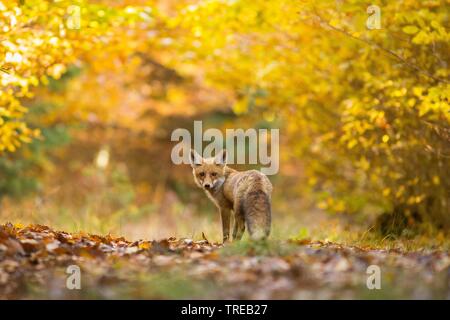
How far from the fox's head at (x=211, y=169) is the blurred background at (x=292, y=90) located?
2.46ft

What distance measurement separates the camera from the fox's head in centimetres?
855

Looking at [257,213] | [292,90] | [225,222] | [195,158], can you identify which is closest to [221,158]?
[195,158]

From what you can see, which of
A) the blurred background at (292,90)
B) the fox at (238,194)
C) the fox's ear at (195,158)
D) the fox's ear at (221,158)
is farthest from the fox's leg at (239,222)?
the fox's ear at (195,158)

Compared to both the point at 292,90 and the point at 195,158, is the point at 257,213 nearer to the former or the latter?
the point at 195,158

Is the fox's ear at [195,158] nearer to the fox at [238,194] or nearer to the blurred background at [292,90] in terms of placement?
the fox at [238,194]

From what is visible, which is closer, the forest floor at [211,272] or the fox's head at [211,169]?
the forest floor at [211,272]

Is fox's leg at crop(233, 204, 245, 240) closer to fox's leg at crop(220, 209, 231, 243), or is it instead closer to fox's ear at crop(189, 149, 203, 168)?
fox's leg at crop(220, 209, 231, 243)

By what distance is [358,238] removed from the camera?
8938 mm

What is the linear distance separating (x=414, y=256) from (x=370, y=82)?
3.15 m

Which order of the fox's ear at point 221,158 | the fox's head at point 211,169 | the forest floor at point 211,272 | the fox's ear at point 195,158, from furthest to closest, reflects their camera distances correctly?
1. the fox's ear at point 195,158
2. the fox's ear at point 221,158
3. the fox's head at point 211,169
4. the forest floor at point 211,272

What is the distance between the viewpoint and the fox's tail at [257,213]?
6879mm
